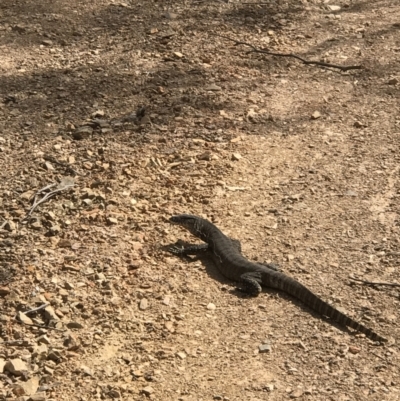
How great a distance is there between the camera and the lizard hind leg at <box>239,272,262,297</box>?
6.36 metres

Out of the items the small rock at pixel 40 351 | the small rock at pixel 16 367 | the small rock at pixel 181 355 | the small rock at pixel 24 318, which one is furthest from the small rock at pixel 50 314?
the small rock at pixel 181 355

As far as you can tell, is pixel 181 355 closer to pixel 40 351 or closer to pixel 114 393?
pixel 114 393

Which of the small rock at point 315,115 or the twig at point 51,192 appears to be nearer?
the twig at point 51,192

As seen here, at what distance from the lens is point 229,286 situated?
6.52 m

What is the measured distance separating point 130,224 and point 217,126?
194cm

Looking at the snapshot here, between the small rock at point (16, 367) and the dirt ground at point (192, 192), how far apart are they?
0.04 meters

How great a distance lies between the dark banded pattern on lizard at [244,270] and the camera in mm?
6016

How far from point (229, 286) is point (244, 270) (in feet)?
0.60

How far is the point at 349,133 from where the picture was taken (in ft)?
27.8

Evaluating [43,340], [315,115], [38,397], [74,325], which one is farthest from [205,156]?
[38,397]

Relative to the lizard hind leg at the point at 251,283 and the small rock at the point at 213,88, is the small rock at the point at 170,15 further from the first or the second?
the lizard hind leg at the point at 251,283

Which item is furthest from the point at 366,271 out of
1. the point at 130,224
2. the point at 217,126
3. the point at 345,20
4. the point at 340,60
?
the point at 345,20

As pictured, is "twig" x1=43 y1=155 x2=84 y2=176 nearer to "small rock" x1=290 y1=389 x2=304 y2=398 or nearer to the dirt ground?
the dirt ground

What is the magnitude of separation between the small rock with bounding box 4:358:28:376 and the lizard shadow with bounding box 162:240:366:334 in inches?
70.2
